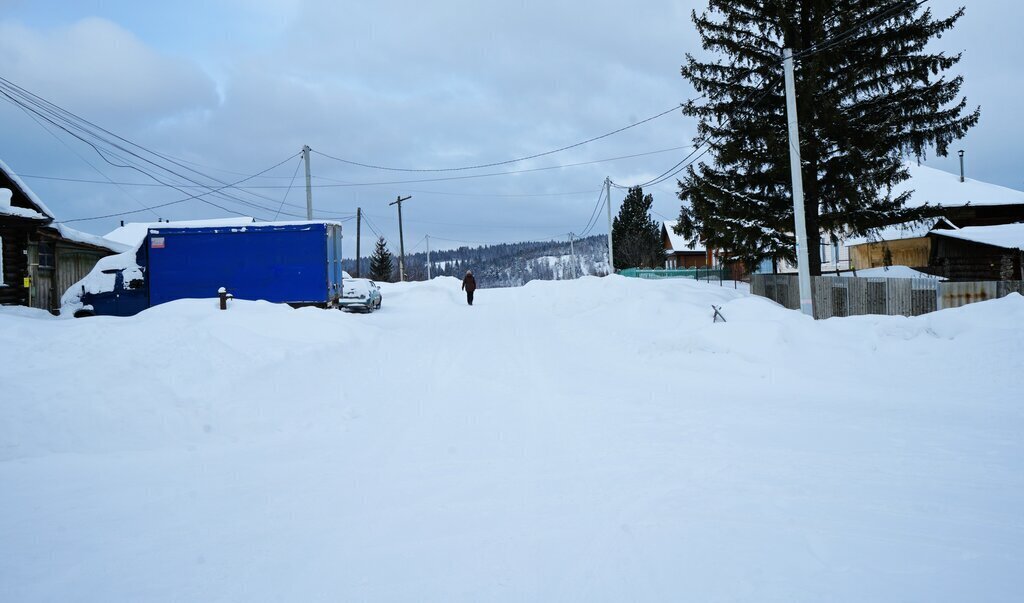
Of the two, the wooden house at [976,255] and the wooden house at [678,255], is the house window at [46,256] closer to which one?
the wooden house at [976,255]

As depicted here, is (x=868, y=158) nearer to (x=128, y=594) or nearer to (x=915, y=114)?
(x=915, y=114)

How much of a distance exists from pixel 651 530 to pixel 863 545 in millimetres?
1342

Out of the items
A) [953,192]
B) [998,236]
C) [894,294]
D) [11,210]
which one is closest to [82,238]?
[11,210]

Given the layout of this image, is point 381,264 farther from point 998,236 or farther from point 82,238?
point 998,236

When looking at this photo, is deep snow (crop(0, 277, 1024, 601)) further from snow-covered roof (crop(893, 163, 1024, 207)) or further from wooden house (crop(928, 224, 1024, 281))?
snow-covered roof (crop(893, 163, 1024, 207))

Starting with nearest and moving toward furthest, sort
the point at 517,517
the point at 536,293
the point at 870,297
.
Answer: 1. the point at 517,517
2. the point at 870,297
3. the point at 536,293

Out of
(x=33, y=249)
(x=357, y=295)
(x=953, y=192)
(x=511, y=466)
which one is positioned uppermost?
(x=953, y=192)

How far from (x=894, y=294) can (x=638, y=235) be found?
41520mm

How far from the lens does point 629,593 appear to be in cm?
311

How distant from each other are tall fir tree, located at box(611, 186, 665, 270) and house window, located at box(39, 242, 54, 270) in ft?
145

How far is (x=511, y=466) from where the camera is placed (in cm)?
519

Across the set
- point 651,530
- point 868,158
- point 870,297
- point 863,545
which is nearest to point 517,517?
point 651,530

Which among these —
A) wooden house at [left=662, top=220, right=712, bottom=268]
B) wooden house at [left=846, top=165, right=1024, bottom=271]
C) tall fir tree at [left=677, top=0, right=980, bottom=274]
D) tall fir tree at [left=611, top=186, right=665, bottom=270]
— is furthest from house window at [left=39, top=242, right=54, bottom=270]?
wooden house at [left=662, top=220, right=712, bottom=268]

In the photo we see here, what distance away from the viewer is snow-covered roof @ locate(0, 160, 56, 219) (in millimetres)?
17000
